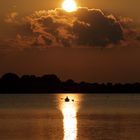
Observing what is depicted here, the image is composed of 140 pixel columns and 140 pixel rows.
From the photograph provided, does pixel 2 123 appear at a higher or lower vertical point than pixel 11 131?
higher

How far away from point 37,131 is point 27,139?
742 cm

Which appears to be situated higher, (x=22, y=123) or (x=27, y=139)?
(x=22, y=123)

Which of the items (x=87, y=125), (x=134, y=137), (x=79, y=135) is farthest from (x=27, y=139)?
(x=87, y=125)

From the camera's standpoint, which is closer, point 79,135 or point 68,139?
point 68,139

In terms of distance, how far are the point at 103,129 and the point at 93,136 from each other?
7168 mm

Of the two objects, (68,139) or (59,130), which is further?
(59,130)

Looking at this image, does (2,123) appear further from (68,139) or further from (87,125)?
(68,139)

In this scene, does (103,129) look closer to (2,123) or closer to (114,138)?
(114,138)

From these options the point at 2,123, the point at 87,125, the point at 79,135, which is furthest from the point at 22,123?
the point at 79,135

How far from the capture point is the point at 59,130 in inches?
2213

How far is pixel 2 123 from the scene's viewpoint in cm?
6341

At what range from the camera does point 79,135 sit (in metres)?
50.8

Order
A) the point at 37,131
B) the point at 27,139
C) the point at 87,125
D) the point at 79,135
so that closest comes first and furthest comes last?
1. the point at 27,139
2. the point at 79,135
3. the point at 37,131
4. the point at 87,125

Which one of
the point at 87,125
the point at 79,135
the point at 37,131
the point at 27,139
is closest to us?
the point at 27,139
